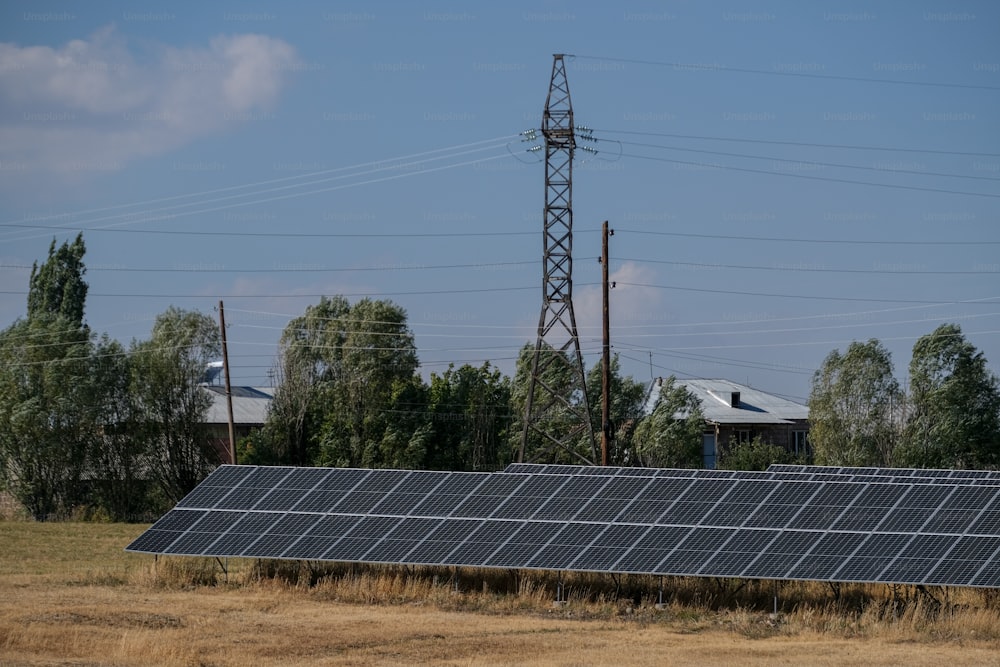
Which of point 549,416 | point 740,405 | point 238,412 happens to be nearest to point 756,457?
point 549,416

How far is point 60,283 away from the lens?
67312mm

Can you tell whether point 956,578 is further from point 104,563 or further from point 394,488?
point 104,563

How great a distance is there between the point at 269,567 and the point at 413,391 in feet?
118

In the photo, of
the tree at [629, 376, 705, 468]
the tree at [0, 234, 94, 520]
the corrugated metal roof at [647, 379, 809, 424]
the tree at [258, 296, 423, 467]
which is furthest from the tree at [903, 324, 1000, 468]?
the tree at [0, 234, 94, 520]

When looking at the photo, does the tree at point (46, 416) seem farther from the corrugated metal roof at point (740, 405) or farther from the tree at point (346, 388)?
the corrugated metal roof at point (740, 405)

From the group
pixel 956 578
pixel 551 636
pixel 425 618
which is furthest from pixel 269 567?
pixel 956 578

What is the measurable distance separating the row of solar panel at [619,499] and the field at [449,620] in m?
1.61

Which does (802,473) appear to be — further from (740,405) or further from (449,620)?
(740,405)

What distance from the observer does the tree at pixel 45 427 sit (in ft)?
203

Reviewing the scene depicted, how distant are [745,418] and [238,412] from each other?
32780 millimetres

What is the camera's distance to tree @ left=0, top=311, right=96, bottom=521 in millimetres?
61875

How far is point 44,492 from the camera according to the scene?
204 feet

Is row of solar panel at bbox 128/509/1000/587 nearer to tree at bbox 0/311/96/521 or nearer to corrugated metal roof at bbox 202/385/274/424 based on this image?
tree at bbox 0/311/96/521

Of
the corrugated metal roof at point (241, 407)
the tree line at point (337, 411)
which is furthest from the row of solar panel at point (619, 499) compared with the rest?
the corrugated metal roof at point (241, 407)
